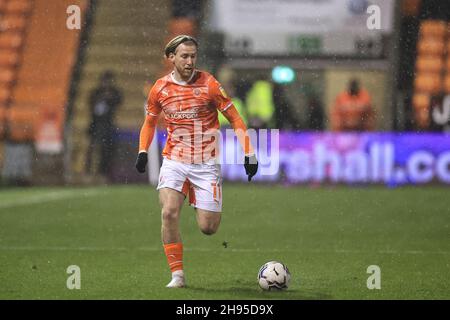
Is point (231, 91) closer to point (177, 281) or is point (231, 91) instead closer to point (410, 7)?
point (410, 7)

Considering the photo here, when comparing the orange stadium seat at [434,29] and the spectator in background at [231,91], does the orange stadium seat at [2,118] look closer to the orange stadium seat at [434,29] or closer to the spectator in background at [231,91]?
the spectator in background at [231,91]

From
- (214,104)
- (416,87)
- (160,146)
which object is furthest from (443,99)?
(214,104)

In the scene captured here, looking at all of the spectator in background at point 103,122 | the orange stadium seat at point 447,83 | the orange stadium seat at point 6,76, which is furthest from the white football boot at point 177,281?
the orange stadium seat at point 6,76

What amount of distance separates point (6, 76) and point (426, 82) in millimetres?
9490

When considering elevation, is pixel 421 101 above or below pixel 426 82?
below

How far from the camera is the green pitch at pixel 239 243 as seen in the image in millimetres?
8562

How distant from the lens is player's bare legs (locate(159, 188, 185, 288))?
8.48 metres

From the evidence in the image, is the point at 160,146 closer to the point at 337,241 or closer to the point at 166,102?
the point at 337,241

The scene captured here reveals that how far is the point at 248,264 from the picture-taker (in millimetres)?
10266

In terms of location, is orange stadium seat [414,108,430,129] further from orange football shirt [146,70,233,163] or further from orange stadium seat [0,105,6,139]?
orange football shirt [146,70,233,163]

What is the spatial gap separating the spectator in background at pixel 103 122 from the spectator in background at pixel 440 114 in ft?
19.4

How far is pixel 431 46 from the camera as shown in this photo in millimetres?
25266

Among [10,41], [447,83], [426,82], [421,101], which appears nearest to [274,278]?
[421,101]

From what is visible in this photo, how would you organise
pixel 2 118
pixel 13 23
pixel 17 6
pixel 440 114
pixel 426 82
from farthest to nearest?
pixel 17 6
pixel 13 23
pixel 426 82
pixel 2 118
pixel 440 114
